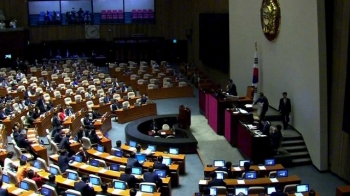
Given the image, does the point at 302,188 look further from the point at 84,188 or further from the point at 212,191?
the point at 84,188

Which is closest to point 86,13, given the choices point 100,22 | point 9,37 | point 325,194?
point 100,22

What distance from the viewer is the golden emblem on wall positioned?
19297 millimetres

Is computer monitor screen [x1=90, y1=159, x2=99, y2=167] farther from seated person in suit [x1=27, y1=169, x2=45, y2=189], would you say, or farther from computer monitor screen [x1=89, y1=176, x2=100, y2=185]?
seated person in suit [x1=27, y1=169, x2=45, y2=189]

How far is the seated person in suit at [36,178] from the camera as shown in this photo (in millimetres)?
13162

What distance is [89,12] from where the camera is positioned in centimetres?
3853

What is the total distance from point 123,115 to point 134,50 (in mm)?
16466

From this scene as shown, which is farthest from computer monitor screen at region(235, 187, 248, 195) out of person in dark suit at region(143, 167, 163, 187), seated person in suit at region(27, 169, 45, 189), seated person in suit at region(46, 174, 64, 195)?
seated person in suit at region(27, 169, 45, 189)

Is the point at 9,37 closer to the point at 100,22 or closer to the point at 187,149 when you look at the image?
the point at 100,22

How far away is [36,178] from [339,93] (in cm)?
936

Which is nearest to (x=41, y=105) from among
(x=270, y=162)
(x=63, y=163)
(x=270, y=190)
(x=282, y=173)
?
(x=63, y=163)

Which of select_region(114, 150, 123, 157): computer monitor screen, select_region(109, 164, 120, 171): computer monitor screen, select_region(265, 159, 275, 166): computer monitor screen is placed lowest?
select_region(265, 159, 275, 166): computer monitor screen

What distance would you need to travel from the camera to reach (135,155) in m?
15.4

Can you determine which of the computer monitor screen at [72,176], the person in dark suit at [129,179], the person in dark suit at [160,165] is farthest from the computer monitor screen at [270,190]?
the computer monitor screen at [72,176]

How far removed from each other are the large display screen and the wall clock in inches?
17.7
